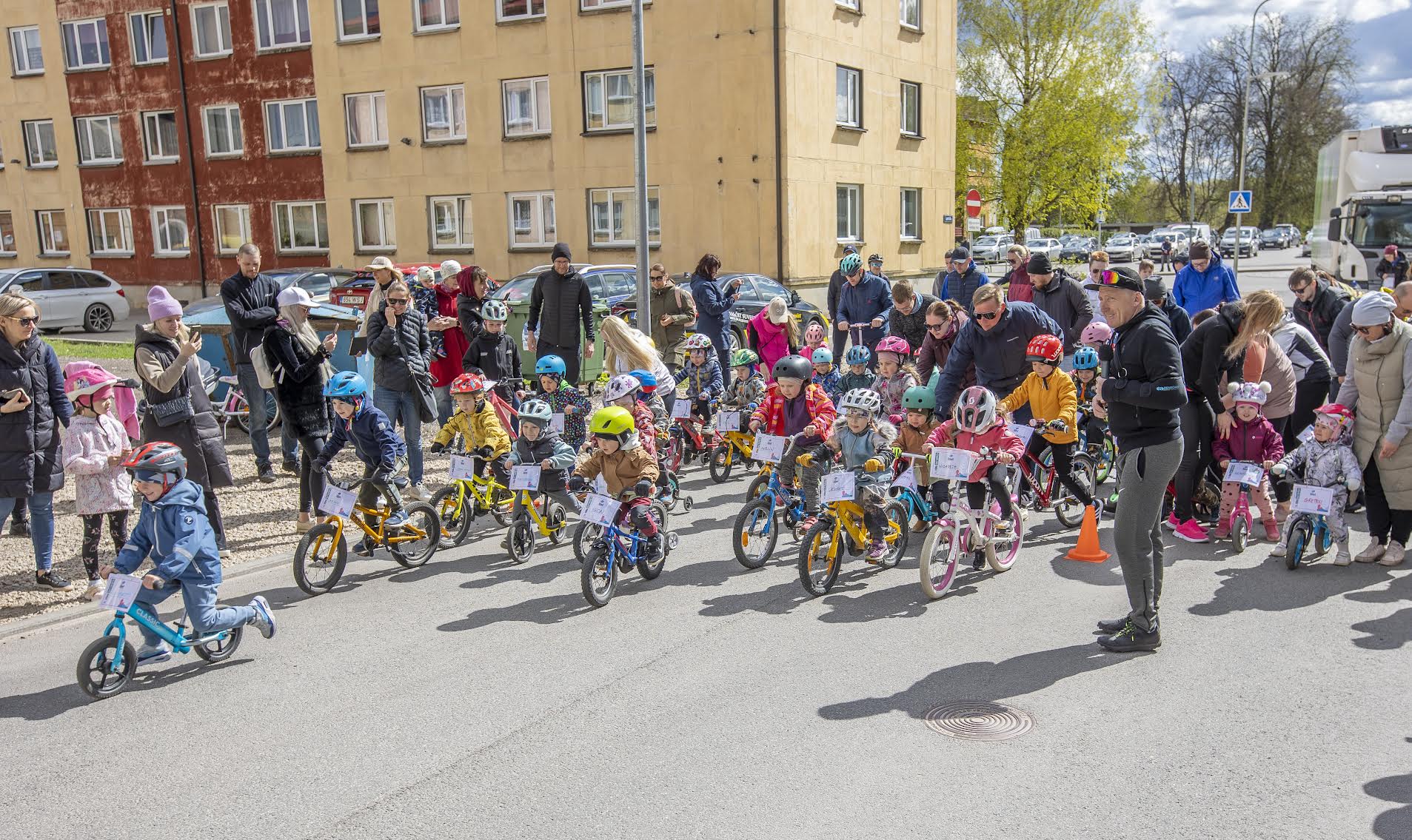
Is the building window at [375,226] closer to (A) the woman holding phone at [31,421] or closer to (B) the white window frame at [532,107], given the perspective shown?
(B) the white window frame at [532,107]

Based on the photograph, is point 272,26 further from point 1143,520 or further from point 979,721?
point 979,721

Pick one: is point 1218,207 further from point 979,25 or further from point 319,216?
point 319,216

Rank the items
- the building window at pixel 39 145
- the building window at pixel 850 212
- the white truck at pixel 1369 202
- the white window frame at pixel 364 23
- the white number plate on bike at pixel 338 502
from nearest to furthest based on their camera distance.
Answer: the white number plate on bike at pixel 338 502, the white truck at pixel 1369 202, the building window at pixel 850 212, the white window frame at pixel 364 23, the building window at pixel 39 145

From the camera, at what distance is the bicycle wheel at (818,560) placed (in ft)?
23.1

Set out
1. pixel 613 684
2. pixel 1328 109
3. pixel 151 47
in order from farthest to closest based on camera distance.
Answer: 1. pixel 1328 109
2. pixel 151 47
3. pixel 613 684

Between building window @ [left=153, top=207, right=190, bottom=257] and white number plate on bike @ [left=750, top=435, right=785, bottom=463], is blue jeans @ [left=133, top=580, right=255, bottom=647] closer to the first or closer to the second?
white number plate on bike @ [left=750, top=435, right=785, bottom=463]

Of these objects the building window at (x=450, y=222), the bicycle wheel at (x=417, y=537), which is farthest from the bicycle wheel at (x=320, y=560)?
the building window at (x=450, y=222)

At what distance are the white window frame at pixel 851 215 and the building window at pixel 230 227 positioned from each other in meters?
18.1

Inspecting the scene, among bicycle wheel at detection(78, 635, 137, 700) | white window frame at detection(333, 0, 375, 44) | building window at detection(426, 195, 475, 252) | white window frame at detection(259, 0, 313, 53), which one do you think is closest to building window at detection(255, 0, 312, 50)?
A: white window frame at detection(259, 0, 313, 53)

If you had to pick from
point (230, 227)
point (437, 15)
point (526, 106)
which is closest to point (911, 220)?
point (526, 106)

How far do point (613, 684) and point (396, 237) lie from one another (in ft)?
89.0

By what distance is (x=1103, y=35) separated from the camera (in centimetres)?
3612

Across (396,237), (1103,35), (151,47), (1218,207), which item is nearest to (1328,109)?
(1218,207)

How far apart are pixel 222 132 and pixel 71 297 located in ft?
28.8
